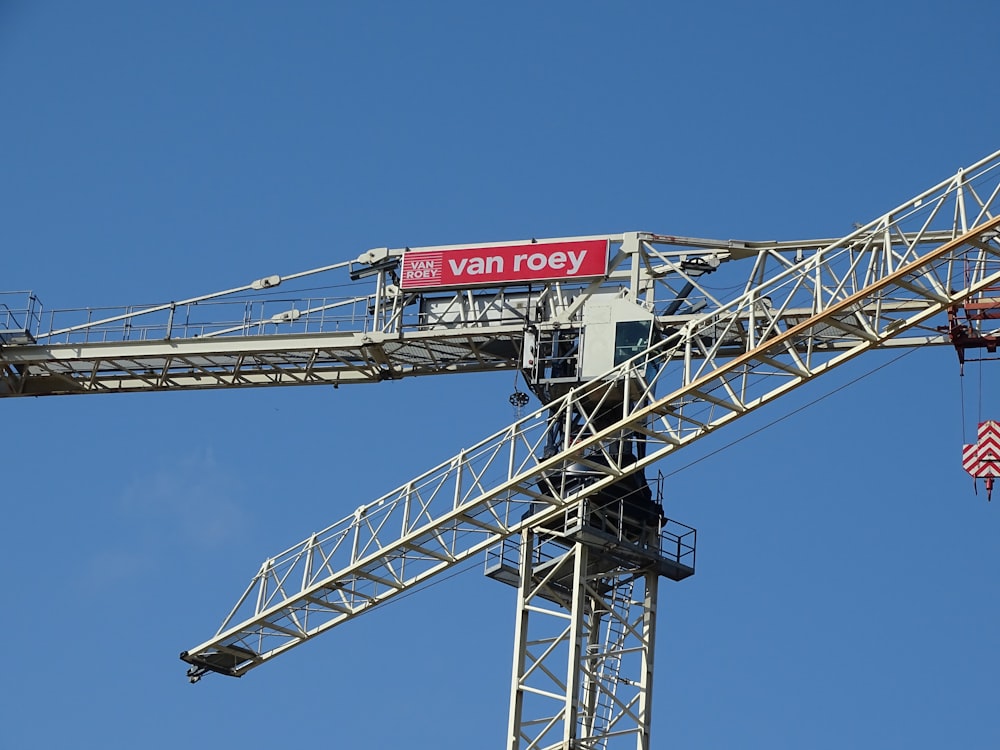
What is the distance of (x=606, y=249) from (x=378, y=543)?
371 inches

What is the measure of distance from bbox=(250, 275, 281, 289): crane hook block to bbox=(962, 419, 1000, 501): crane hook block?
1995cm

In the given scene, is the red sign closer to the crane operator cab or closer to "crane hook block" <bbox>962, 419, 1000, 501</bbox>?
the crane operator cab

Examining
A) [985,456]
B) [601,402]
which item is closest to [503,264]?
[601,402]

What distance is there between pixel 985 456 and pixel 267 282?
2067 cm

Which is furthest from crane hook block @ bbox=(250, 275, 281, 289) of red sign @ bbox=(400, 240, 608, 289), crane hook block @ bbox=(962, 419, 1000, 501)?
crane hook block @ bbox=(962, 419, 1000, 501)

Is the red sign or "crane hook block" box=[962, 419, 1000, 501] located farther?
the red sign

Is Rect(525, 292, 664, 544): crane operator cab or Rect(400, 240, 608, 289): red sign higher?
Rect(400, 240, 608, 289): red sign

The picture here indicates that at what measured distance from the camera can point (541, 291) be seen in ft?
201

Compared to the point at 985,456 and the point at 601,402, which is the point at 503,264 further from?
the point at 985,456

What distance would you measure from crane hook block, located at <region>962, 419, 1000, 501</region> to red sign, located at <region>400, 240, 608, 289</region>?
33.5 ft

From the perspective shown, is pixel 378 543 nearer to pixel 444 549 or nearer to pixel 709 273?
pixel 444 549

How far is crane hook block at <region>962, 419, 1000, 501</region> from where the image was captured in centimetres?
5625

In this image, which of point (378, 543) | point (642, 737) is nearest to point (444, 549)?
point (378, 543)

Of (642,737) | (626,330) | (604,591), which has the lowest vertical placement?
(642,737)
